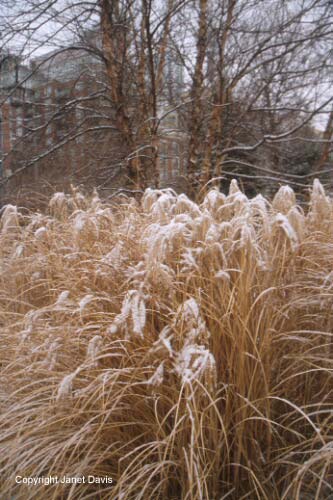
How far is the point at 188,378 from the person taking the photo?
4.55ft

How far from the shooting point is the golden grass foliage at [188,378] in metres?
1.48

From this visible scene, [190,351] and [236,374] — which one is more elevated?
[190,351]

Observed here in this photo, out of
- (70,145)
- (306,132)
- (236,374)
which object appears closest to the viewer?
(236,374)

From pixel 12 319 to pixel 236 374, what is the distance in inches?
61.2

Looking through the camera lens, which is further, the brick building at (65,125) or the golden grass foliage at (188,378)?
the brick building at (65,125)

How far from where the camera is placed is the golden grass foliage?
4.85 ft

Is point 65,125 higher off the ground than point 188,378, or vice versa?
point 65,125

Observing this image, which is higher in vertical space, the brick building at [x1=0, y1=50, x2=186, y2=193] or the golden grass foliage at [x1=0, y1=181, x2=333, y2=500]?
the brick building at [x1=0, y1=50, x2=186, y2=193]

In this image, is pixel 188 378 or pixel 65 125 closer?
pixel 188 378

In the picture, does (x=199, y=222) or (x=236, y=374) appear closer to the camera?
(x=236, y=374)

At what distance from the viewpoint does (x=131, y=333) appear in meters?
1.78

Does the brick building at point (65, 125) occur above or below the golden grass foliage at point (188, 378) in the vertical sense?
above

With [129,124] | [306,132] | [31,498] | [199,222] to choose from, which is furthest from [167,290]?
[306,132]

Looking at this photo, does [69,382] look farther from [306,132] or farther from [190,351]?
[306,132]
